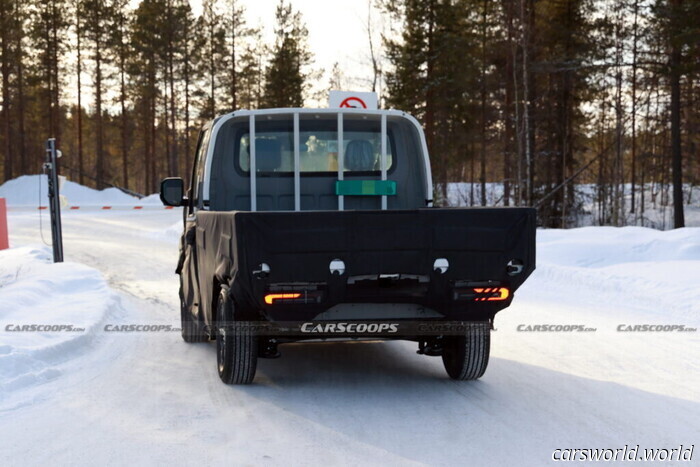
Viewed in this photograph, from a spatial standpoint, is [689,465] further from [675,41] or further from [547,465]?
[675,41]

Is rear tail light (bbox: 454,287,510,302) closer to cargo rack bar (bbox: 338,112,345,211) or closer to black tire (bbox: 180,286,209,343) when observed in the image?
cargo rack bar (bbox: 338,112,345,211)

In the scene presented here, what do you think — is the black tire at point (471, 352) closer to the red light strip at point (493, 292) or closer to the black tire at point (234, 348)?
the red light strip at point (493, 292)

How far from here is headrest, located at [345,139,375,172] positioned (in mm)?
7238

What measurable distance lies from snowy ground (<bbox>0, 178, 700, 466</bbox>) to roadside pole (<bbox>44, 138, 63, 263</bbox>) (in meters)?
3.66

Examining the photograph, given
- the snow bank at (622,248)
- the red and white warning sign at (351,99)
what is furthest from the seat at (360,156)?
the snow bank at (622,248)

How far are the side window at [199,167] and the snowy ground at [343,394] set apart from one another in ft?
5.04

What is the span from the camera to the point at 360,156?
286 inches

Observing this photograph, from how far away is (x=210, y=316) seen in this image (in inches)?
246

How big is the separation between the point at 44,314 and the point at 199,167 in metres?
2.76

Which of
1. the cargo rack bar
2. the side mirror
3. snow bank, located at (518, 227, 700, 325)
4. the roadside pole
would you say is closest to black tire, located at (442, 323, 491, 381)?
the cargo rack bar

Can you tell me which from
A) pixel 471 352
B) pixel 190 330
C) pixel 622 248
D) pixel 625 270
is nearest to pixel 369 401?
pixel 471 352

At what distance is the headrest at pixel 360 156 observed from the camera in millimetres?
7238

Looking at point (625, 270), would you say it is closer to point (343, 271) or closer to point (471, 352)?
point (471, 352)

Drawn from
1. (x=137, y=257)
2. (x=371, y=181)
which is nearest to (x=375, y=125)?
(x=371, y=181)
